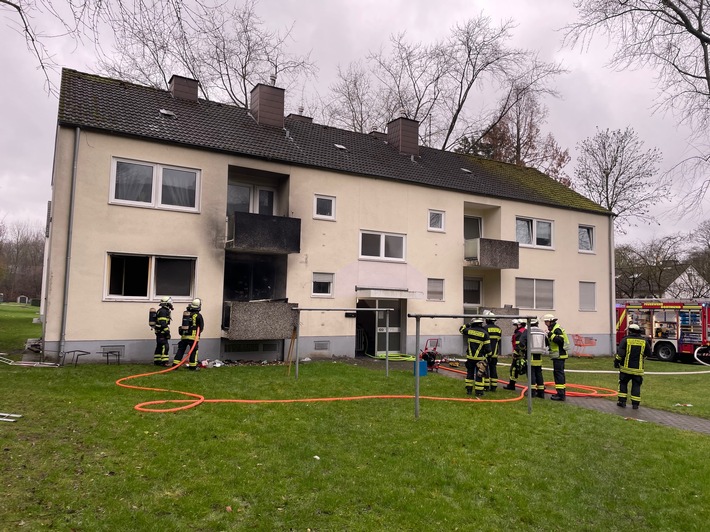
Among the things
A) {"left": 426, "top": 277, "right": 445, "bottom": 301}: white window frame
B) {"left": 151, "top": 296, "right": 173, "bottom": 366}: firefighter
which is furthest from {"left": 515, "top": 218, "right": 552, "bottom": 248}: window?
{"left": 151, "top": 296, "right": 173, "bottom": 366}: firefighter

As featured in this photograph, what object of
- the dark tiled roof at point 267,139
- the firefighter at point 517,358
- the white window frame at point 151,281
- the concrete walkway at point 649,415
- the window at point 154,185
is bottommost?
the concrete walkway at point 649,415

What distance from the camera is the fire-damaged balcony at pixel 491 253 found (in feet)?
66.8

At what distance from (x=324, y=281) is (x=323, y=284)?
0.40 feet

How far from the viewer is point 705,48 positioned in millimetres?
15766

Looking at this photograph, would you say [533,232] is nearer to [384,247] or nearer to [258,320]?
[384,247]

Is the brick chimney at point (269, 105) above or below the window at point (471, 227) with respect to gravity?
above

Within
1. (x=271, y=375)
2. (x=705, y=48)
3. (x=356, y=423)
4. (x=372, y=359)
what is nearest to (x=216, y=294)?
(x=271, y=375)

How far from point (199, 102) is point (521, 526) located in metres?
18.0

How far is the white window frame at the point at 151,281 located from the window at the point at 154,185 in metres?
1.49

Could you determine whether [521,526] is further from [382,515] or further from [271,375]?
[271,375]

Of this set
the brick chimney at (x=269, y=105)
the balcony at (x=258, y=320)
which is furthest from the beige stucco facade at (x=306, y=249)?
the brick chimney at (x=269, y=105)

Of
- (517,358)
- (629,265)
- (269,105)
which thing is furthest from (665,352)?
(269,105)

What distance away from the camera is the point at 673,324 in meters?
25.4

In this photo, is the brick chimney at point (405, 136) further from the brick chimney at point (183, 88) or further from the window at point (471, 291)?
the brick chimney at point (183, 88)
